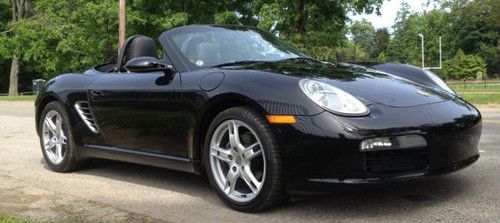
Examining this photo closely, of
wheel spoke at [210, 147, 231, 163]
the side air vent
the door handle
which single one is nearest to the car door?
the door handle

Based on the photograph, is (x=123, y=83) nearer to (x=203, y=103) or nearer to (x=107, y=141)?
(x=107, y=141)

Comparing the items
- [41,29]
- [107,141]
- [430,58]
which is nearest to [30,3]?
[41,29]

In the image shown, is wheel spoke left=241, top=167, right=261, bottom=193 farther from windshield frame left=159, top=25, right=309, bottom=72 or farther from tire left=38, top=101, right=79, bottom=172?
tire left=38, top=101, right=79, bottom=172

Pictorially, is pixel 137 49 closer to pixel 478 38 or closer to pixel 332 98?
pixel 332 98

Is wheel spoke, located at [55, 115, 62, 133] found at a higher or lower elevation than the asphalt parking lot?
higher

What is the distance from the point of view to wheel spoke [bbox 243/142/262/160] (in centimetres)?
393

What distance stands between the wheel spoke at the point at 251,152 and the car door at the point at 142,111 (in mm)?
562

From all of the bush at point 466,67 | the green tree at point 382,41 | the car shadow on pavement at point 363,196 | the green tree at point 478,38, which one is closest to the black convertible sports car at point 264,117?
the car shadow on pavement at point 363,196

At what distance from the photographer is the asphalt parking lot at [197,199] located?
151 inches

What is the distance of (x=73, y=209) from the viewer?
4.29 metres

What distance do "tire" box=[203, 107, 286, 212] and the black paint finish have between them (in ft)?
0.28

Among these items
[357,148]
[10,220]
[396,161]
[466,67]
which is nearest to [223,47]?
[357,148]

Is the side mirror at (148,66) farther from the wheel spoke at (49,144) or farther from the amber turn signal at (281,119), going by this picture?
the wheel spoke at (49,144)

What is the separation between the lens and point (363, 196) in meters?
4.27
